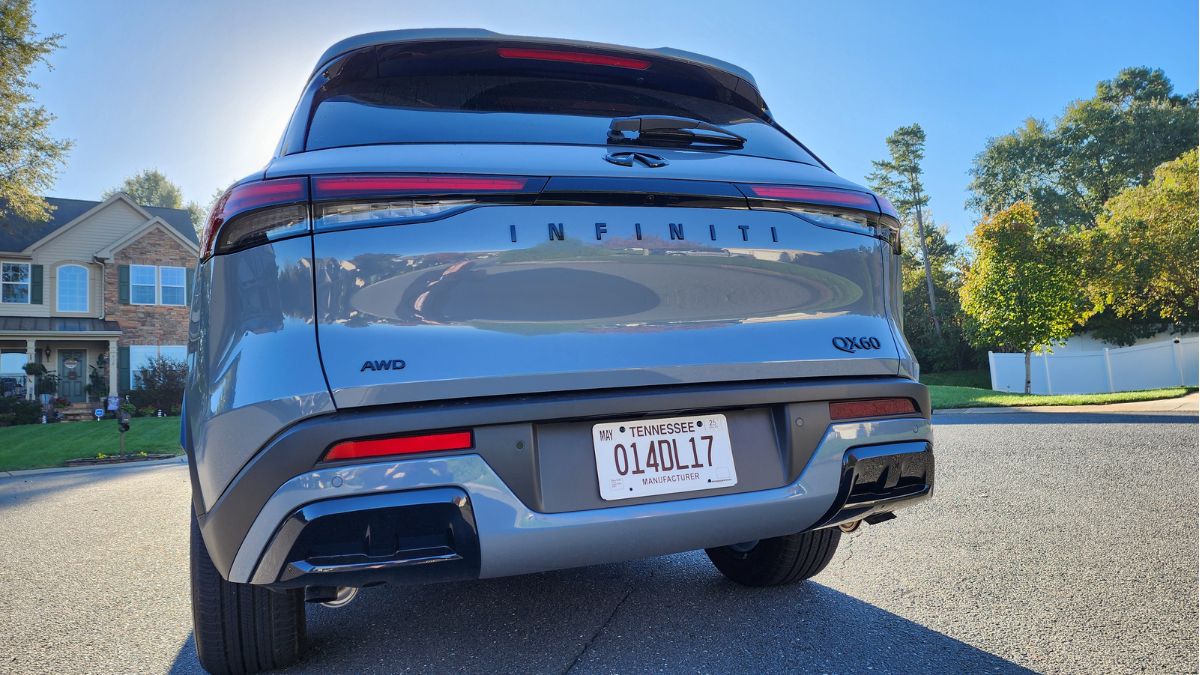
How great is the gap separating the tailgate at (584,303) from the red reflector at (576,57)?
→ 27.6 inches

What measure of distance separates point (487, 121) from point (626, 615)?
167cm

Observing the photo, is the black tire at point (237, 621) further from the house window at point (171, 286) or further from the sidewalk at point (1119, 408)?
the house window at point (171, 286)

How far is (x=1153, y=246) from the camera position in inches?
893

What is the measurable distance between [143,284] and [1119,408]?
26.8 metres

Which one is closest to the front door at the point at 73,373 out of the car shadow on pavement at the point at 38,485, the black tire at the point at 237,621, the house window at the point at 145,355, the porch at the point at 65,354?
the porch at the point at 65,354

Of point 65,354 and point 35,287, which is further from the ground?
point 35,287

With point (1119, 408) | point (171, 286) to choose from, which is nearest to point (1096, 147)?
point (1119, 408)

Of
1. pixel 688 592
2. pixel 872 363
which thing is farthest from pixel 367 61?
pixel 688 592

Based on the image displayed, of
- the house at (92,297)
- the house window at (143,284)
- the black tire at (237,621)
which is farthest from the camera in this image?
the house window at (143,284)

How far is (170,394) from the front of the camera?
867 inches

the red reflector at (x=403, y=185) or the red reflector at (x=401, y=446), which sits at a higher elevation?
the red reflector at (x=403, y=185)

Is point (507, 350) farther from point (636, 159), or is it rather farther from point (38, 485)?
point (38, 485)

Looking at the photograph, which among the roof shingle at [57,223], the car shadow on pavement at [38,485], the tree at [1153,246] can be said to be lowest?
the car shadow on pavement at [38,485]

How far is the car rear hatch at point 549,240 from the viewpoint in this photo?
1.62 m
